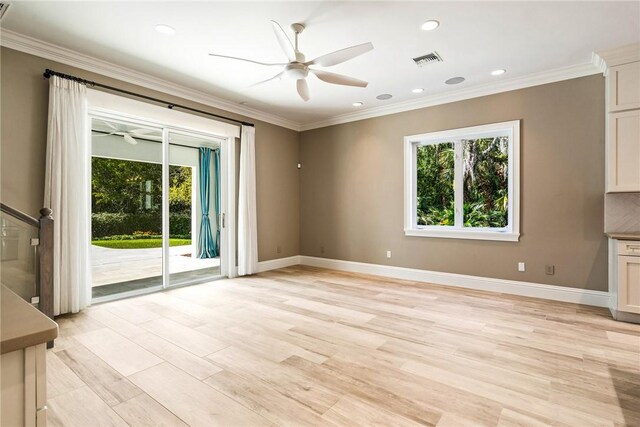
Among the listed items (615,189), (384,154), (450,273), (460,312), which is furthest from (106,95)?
(615,189)

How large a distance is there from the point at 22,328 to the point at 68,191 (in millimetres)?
3418

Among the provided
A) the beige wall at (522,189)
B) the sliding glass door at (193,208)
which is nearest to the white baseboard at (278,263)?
the beige wall at (522,189)

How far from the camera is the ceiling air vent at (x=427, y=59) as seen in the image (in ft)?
12.1

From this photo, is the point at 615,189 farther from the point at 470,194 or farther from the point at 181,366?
the point at 181,366

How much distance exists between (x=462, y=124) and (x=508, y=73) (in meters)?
0.87

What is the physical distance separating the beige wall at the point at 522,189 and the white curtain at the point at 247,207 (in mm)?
1387

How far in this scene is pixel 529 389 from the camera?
2.13 meters

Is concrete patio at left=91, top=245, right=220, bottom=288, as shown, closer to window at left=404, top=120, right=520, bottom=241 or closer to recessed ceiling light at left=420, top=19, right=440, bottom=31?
window at left=404, top=120, right=520, bottom=241

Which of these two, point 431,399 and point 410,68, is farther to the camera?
point 410,68

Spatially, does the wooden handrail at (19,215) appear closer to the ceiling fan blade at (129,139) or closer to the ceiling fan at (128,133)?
the ceiling fan at (128,133)

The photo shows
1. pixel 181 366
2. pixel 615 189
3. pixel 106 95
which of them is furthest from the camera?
pixel 106 95

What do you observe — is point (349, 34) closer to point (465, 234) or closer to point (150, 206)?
point (465, 234)

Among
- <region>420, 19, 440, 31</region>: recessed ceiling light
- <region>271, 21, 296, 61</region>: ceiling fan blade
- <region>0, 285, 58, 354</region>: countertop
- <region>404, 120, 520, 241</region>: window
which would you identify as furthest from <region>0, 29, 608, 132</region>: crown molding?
<region>0, 285, 58, 354</region>: countertop

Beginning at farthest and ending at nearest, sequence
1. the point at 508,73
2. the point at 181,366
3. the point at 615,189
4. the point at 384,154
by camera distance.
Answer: the point at 384,154
the point at 508,73
the point at 615,189
the point at 181,366
